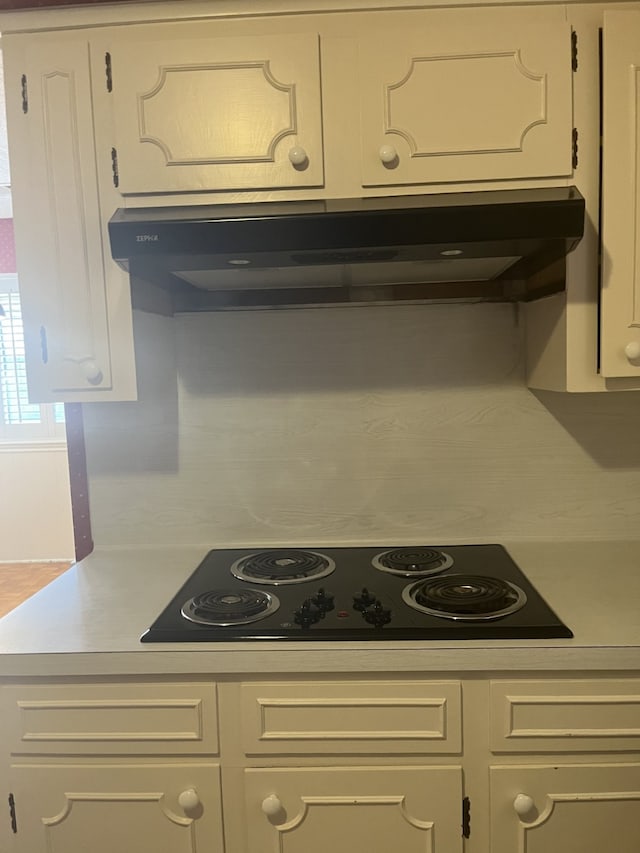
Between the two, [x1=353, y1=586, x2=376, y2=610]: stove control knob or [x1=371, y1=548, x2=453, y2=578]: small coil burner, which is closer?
[x1=353, y1=586, x2=376, y2=610]: stove control knob

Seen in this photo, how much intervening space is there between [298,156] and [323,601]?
0.95m

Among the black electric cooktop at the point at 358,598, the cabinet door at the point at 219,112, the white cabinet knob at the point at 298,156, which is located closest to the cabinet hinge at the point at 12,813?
the black electric cooktop at the point at 358,598

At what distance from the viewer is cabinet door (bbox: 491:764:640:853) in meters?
1.24

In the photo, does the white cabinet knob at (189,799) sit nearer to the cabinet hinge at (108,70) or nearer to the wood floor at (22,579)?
the cabinet hinge at (108,70)

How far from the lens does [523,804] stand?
123cm

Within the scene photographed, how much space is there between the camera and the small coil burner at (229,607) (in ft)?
4.38

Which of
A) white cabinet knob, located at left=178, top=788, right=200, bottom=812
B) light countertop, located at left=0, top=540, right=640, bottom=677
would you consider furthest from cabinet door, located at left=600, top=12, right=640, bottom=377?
white cabinet knob, located at left=178, top=788, right=200, bottom=812

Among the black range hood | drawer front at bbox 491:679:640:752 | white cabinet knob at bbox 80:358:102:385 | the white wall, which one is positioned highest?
the black range hood

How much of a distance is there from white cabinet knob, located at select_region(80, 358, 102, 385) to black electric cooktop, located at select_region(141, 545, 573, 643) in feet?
1.71

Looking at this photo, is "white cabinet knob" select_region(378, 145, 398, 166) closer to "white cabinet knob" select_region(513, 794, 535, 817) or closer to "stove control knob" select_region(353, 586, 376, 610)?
"stove control knob" select_region(353, 586, 376, 610)

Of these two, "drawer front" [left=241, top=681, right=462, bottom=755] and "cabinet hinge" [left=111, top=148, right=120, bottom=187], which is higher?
"cabinet hinge" [left=111, top=148, right=120, bottom=187]

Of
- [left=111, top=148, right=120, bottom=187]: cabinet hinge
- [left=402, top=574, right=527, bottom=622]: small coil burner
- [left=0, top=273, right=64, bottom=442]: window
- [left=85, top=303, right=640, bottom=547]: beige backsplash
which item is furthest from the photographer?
[left=0, top=273, right=64, bottom=442]: window

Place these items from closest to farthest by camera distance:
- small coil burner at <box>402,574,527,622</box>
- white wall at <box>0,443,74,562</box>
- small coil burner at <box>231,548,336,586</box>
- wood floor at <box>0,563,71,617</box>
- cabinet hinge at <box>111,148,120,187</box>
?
1. small coil burner at <box>402,574,527,622</box>
2. cabinet hinge at <box>111,148,120,187</box>
3. small coil burner at <box>231,548,336,586</box>
4. wood floor at <box>0,563,71,617</box>
5. white wall at <box>0,443,74,562</box>

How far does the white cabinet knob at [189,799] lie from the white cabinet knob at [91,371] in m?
0.88
